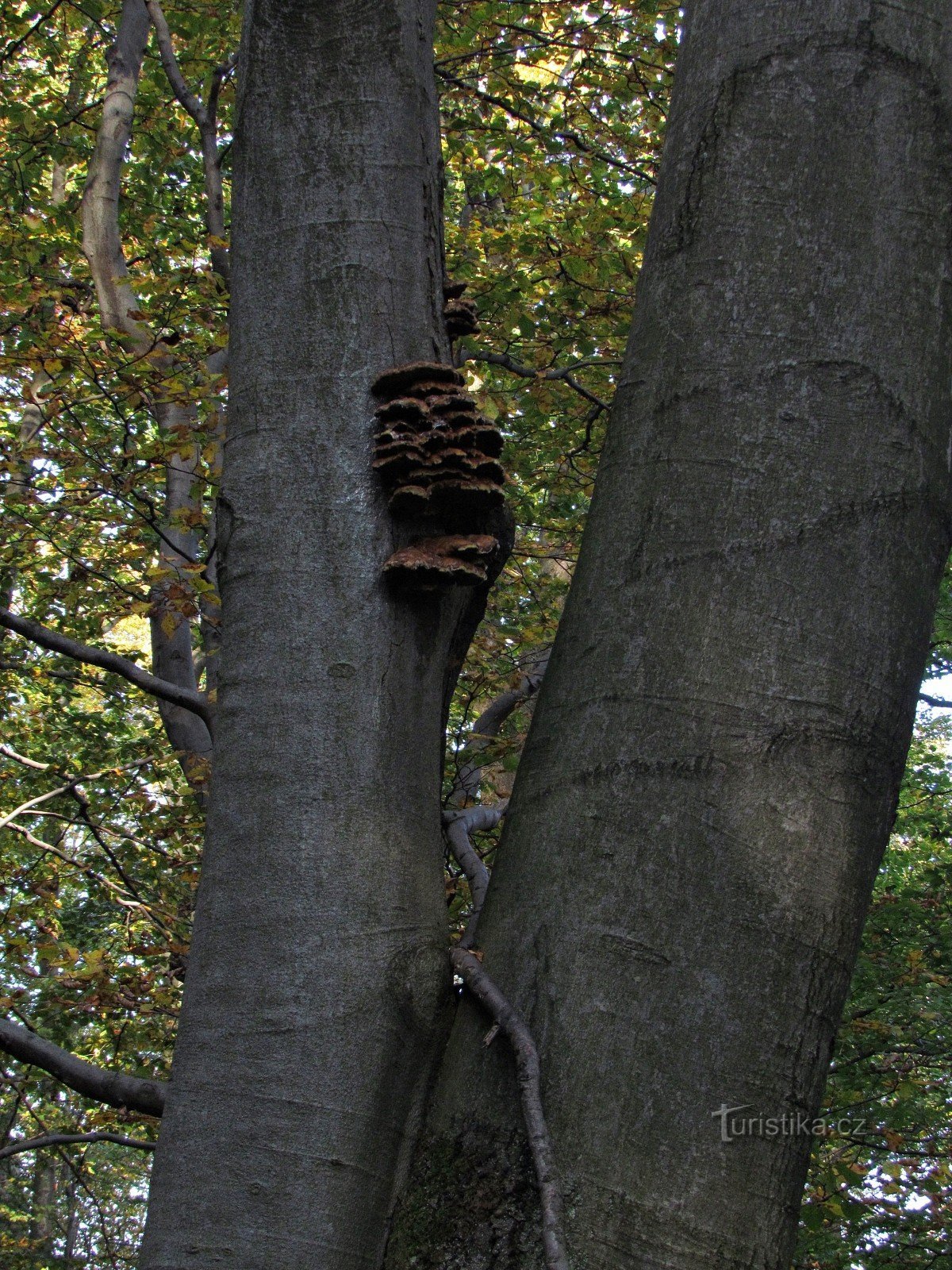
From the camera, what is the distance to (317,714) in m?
1.56

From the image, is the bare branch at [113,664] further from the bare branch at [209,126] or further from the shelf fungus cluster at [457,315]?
the bare branch at [209,126]

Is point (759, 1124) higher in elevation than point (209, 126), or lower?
lower

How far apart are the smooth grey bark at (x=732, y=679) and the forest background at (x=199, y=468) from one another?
9.09ft

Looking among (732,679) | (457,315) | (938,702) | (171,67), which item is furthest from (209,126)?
(938,702)

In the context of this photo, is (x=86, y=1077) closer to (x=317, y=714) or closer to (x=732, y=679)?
(x=317, y=714)

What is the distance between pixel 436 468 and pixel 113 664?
95.4 inches

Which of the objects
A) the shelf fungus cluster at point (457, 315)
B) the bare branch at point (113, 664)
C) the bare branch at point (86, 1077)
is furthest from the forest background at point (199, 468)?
the shelf fungus cluster at point (457, 315)

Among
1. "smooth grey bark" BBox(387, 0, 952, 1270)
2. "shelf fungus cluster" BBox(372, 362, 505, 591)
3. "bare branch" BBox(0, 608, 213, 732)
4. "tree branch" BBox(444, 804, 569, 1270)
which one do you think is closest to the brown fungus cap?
"shelf fungus cluster" BBox(372, 362, 505, 591)

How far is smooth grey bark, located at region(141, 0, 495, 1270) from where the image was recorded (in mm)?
1404

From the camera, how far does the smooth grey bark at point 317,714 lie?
1.40 m

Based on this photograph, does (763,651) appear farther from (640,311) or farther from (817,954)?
(640,311)

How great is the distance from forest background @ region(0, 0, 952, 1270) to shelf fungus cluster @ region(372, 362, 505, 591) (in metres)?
2.80

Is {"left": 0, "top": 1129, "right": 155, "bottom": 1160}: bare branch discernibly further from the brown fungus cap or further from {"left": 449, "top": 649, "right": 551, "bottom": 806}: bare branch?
{"left": 449, "top": 649, "right": 551, "bottom": 806}: bare branch

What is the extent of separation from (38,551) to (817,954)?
738 centimetres
